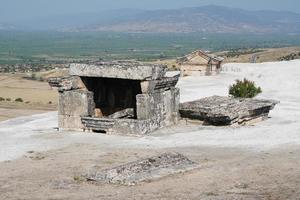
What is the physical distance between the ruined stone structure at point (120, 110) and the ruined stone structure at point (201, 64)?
58.8ft

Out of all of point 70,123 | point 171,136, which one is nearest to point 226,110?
point 171,136

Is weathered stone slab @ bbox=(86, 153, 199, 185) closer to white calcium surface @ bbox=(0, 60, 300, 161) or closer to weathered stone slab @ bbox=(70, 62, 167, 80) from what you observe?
white calcium surface @ bbox=(0, 60, 300, 161)

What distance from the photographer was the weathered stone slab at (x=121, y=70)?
1947 cm

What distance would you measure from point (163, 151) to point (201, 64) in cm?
2406

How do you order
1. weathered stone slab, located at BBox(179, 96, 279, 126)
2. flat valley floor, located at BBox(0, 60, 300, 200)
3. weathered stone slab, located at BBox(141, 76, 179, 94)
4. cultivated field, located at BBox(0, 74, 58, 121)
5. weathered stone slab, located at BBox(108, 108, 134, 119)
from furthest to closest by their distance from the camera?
cultivated field, located at BBox(0, 74, 58, 121) < weathered stone slab, located at BBox(108, 108, 134, 119) < weathered stone slab, located at BBox(179, 96, 279, 126) < weathered stone slab, located at BBox(141, 76, 179, 94) < flat valley floor, located at BBox(0, 60, 300, 200)

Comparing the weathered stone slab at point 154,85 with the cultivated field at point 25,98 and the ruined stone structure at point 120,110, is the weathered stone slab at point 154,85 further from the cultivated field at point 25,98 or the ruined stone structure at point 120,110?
the cultivated field at point 25,98

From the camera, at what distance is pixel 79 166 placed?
14.8 metres

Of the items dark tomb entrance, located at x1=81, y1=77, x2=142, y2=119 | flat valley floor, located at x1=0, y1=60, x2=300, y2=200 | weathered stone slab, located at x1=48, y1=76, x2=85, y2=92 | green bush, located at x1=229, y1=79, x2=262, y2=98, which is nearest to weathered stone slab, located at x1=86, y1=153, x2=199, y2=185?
flat valley floor, located at x1=0, y1=60, x2=300, y2=200

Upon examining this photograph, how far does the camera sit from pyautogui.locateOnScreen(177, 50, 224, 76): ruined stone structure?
3991cm

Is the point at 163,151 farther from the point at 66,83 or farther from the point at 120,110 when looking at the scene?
the point at 120,110

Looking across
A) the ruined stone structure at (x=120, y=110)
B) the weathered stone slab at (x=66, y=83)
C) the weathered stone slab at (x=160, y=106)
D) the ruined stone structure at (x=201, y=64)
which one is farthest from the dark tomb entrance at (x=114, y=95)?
the ruined stone structure at (x=201, y=64)

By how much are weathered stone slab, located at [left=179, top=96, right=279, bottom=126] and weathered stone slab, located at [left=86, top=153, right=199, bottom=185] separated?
568cm

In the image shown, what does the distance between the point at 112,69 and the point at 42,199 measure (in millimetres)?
8664

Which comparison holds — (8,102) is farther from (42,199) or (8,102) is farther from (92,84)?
(42,199)
